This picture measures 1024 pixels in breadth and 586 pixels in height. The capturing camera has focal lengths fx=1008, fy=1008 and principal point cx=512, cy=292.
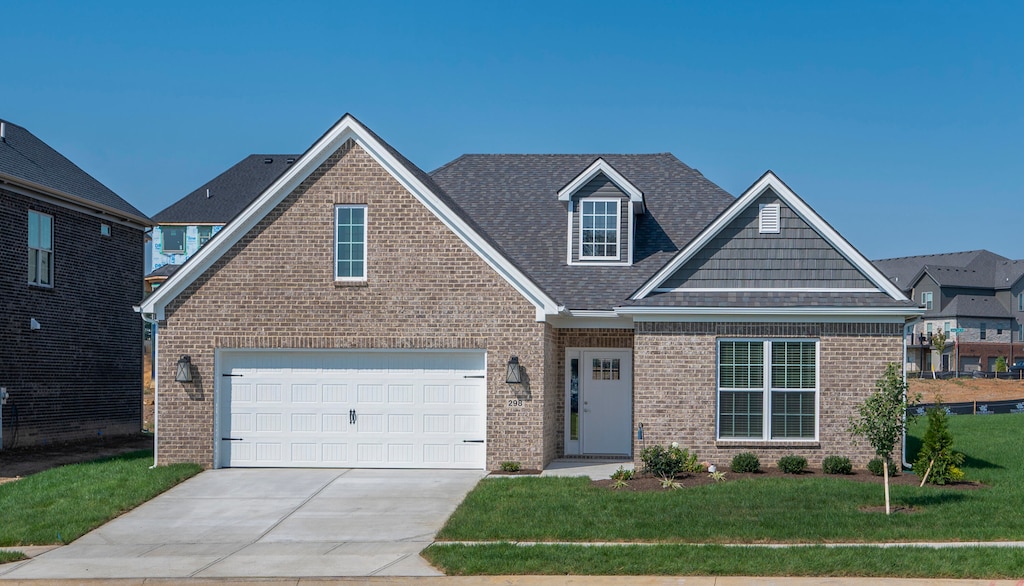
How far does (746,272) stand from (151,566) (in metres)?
11.9

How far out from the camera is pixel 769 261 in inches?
760

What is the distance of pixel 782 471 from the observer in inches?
729

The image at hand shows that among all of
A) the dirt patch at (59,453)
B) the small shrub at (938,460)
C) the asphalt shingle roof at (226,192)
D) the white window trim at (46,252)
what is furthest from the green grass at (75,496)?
the asphalt shingle roof at (226,192)

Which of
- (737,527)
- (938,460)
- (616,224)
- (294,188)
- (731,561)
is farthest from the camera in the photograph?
(616,224)

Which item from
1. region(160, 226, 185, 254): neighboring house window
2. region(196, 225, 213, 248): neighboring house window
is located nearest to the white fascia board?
region(196, 225, 213, 248): neighboring house window

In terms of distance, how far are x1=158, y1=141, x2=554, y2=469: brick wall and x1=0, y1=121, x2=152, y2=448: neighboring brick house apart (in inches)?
243

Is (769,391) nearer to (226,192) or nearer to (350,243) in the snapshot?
(350,243)

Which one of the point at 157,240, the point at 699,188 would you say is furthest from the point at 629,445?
the point at 157,240

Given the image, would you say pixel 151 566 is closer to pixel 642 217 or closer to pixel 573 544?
pixel 573 544

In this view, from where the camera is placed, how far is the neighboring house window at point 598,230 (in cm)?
2211

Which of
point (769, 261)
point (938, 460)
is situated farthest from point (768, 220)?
point (938, 460)

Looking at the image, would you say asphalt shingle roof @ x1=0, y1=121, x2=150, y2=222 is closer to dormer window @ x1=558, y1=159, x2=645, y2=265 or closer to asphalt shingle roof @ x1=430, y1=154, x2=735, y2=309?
asphalt shingle roof @ x1=430, y1=154, x2=735, y2=309

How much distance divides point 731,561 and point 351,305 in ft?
33.1

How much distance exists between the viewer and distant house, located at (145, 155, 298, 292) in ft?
191
